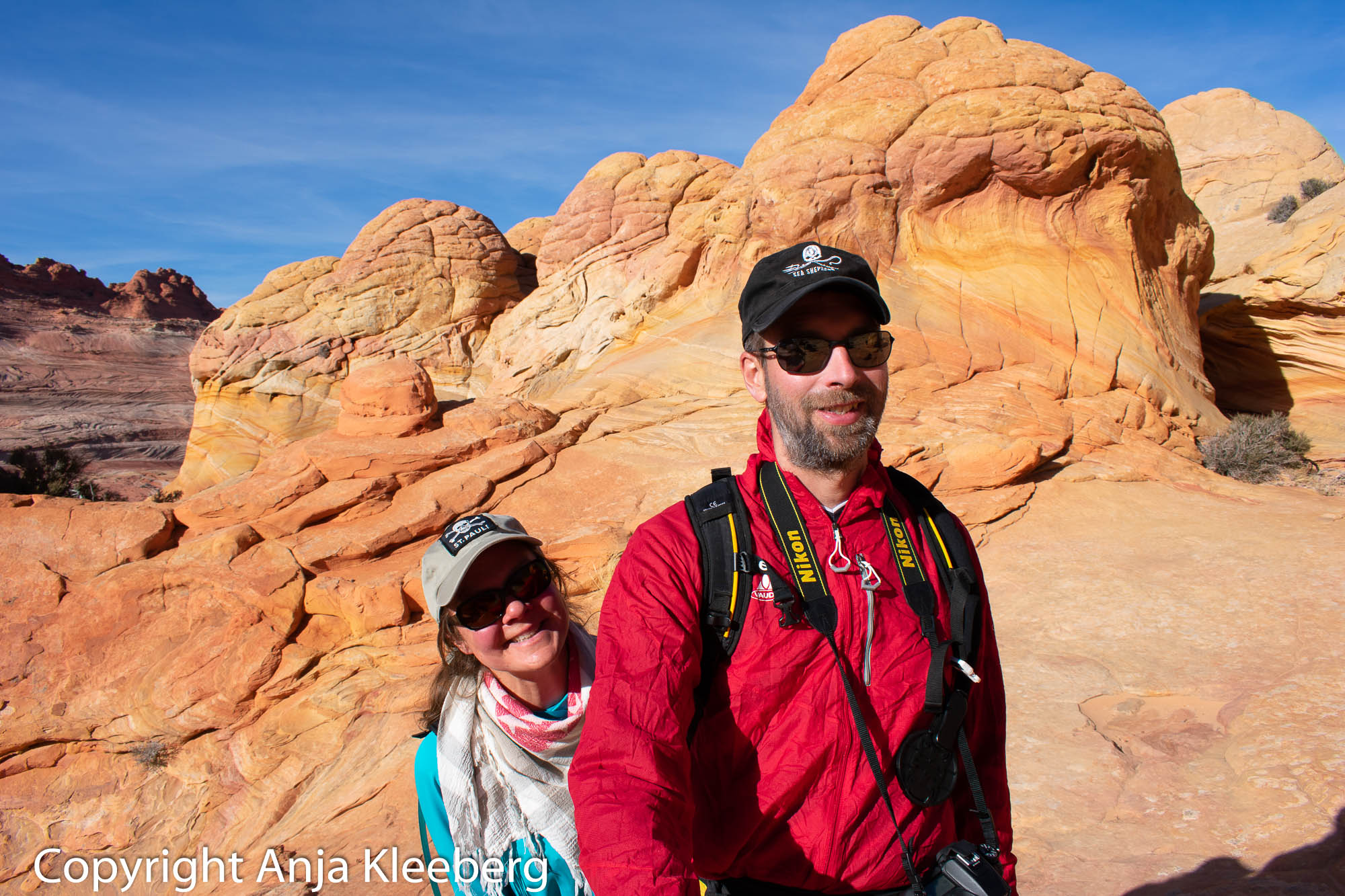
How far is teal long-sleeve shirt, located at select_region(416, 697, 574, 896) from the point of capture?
2.18 m

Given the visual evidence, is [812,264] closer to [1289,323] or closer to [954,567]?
[954,567]

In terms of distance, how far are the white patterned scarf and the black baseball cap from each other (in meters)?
1.21

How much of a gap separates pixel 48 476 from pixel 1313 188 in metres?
40.8

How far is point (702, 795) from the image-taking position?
1.56 metres

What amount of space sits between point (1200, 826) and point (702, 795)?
341 cm

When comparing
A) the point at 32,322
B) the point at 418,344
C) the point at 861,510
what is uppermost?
the point at 32,322

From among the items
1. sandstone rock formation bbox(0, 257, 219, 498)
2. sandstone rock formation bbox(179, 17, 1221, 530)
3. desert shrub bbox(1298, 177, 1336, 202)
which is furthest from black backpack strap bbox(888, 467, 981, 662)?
sandstone rock formation bbox(0, 257, 219, 498)

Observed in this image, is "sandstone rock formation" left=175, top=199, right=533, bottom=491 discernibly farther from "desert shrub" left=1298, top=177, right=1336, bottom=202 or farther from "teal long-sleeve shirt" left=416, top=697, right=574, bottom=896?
"desert shrub" left=1298, top=177, right=1336, bottom=202

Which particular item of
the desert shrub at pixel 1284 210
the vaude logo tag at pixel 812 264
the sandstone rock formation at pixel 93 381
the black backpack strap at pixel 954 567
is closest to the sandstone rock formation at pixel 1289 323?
the desert shrub at pixel 1284 210

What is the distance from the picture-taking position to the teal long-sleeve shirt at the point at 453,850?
7.14 ft

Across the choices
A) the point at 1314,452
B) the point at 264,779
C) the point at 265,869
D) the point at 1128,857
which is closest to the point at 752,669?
the point at 1128,857

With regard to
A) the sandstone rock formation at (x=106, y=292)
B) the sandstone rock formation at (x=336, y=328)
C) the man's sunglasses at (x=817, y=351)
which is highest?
the sandstone rock formation at (x=106, y=292)

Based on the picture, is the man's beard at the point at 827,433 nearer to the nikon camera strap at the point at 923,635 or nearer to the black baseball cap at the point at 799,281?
the nikon camera strap at the point at 923,635

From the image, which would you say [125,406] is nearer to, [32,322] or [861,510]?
[32,322]
